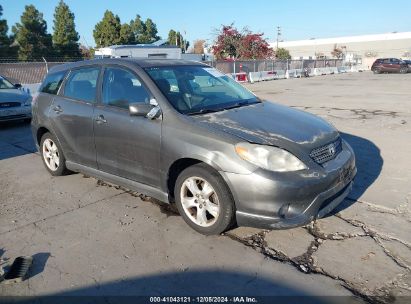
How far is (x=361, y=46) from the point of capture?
91.5 metres

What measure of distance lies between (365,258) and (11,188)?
14.9 ft

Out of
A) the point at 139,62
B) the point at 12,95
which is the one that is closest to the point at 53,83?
the point at 139,62

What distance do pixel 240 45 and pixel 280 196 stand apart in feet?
126

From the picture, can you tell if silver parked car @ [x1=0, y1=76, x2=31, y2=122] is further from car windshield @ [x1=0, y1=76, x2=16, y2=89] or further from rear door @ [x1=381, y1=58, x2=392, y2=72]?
rear door @ [x1=381, y1=58, x2=392, y2=72]

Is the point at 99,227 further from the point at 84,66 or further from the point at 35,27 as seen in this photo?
the point at 35,27

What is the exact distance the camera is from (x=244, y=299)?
280cm

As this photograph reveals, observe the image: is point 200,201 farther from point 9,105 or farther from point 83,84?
point 9,105

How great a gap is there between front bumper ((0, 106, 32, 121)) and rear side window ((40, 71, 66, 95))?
4701 mm

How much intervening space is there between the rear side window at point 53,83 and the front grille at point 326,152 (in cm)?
367

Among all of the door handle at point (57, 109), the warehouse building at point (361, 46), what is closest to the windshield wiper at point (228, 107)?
the door handle at point (57, 109)

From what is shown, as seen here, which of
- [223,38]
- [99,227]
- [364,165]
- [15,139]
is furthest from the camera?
[223,38]

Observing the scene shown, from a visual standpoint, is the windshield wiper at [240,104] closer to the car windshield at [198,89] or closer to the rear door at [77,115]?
the car windshield at [198,89]

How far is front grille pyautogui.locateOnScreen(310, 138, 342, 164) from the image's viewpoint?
3.51 meters

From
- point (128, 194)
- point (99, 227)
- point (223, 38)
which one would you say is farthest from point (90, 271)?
point (223, 38)
